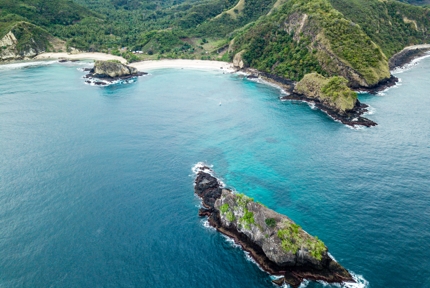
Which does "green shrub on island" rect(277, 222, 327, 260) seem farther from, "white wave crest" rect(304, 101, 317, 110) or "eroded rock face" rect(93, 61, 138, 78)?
"eroded rock face" rect(93, 61, 138, 78)

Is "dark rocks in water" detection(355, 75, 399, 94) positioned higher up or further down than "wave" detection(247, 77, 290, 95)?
higher up

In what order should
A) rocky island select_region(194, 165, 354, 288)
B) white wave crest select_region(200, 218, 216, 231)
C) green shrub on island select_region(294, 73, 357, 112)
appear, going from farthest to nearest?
green shrub on island select_region(294, 73, 357, 112)
white wave crest select_region(200, 218, 216, 231)
rocky island select_region(194, 165, 354, 288)

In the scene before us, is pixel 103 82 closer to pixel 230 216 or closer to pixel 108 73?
pixel 108 73

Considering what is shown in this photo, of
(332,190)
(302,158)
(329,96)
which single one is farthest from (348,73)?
(332,190)

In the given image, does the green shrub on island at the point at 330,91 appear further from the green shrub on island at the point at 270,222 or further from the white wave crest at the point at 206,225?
the white wave crest at the point at 206,225

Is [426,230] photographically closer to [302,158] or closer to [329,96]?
[302,158]

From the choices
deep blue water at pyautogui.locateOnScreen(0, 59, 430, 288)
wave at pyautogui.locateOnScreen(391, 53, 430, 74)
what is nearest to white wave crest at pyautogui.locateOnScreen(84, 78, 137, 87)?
deep blue water at pyautogui.locateOnScreen(0, 59, 430, 288)

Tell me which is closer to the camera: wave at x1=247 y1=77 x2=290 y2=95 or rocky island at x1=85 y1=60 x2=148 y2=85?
wave at x1=247 y1=77 x2=290 y2=95
